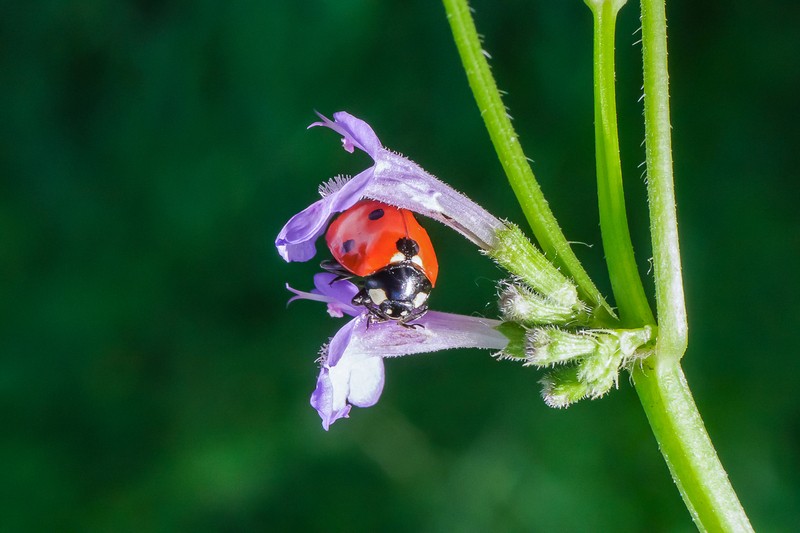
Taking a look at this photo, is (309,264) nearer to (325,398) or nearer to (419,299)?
(419,299)

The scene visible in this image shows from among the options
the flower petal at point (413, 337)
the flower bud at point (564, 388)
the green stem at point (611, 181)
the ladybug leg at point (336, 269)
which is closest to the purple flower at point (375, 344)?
the flower petal at point (413, 337)

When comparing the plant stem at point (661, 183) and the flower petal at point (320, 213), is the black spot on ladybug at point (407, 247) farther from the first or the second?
the plant stem at point (661, 183)

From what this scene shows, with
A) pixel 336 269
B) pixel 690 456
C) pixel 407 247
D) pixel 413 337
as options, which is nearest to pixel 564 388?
pixel 690 456

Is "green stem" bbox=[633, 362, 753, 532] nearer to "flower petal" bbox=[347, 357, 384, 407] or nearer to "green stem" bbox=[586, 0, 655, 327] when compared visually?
"green stem" bbox=[586, 0, 655, 327]

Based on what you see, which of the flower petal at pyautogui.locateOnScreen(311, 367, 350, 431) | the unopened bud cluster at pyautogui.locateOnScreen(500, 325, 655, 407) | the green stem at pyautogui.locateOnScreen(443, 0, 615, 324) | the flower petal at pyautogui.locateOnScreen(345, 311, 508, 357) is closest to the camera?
the green stem at pyautogui.locateOnScreen(443, 0, 615, 324)

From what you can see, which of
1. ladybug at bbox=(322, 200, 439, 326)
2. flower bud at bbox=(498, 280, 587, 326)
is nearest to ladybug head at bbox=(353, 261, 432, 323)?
ladybug at bbox=(322, 200, 439, 326)

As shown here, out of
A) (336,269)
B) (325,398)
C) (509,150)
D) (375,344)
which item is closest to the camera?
(509,150)
